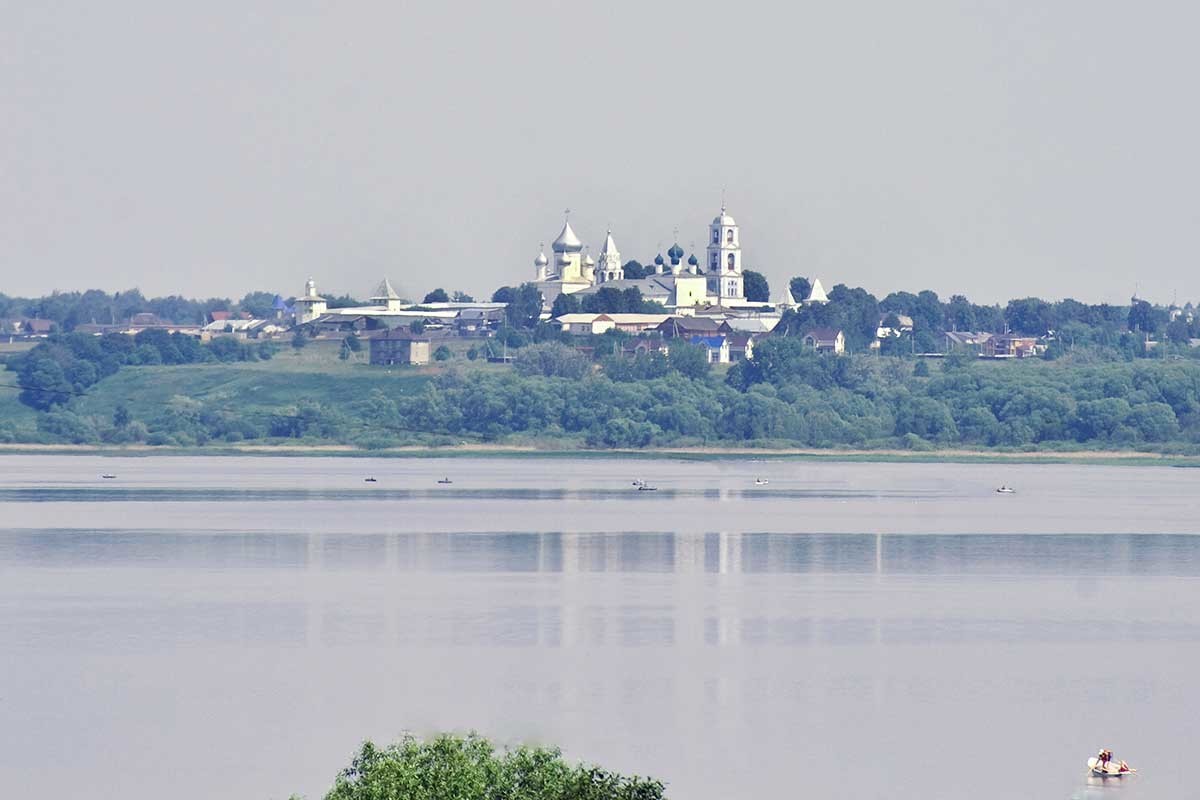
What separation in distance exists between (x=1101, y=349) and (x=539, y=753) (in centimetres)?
11699

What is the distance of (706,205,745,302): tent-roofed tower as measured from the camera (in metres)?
164

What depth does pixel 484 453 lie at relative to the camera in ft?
350

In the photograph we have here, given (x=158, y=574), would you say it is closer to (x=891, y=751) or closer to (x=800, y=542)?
(x=800, y=542)

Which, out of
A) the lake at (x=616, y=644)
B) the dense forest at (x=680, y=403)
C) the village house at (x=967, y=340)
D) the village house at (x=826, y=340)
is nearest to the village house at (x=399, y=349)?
the dense forest at (x=680, y=403)

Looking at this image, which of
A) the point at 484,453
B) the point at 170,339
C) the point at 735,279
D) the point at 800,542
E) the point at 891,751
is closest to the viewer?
the point at 891,751

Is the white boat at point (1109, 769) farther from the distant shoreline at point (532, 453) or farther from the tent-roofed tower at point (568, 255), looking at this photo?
the tent-roofed tower at point (568, 255)

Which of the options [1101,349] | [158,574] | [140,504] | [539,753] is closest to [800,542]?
[158,574]

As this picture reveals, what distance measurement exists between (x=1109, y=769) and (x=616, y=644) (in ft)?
35.6

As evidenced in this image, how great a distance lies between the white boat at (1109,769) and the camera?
2427 centimetres

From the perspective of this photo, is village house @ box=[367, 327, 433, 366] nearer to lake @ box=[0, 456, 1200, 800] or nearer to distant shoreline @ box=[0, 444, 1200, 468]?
distant shoreline @ box=[0, 444, 1200, 468]

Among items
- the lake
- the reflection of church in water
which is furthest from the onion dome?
the lake

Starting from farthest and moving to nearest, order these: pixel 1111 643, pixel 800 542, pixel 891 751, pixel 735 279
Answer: pixel 735 279
pixel 800 542
pixel 1111 643
pixel 891 751

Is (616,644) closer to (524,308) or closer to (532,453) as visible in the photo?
(532,453)

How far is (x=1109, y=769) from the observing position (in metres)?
24.3
